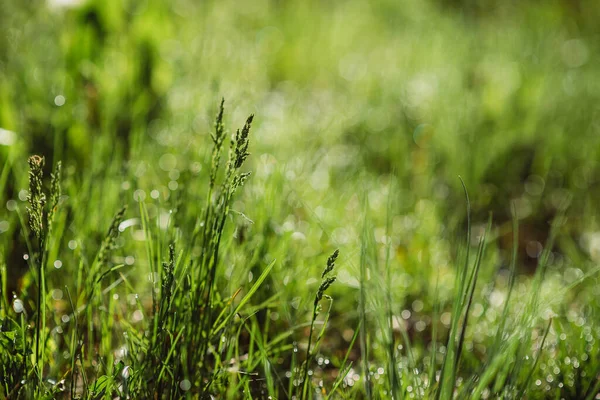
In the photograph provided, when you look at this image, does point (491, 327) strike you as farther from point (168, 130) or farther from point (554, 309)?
point (168, 130)

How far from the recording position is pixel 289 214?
1548mm

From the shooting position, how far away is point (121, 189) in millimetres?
1355

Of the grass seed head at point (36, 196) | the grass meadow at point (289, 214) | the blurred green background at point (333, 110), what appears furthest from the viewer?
the blurred green background at point (333, 110)

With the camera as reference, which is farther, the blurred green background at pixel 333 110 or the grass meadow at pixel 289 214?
the blurred green background at pixel 333 110

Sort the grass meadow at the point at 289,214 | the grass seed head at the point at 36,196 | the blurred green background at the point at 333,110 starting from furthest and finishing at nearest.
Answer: the blurred green background at the point at 333,110
the grass meadow at the point at 289,214
the grass seed head at the point at 36,196

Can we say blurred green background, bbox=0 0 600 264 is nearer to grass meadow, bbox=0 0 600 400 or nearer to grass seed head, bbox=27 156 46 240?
grass meadow, bbox=0 0 600 400

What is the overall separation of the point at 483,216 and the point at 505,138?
0.36 metres

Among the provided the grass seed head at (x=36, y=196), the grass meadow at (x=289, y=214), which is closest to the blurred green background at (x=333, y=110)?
the grass meadow at (x=289, y=214)

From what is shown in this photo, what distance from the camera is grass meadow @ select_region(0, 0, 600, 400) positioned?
92 centimetres

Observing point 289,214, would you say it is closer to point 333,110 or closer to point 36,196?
point 36,196

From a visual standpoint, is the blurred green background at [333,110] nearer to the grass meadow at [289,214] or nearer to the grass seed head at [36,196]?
the grass meadow at [289,214]

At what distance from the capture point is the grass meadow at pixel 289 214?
92 centimetres

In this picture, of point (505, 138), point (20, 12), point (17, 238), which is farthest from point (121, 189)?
point (20, 12)

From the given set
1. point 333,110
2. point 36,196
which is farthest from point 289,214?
point 333,110
